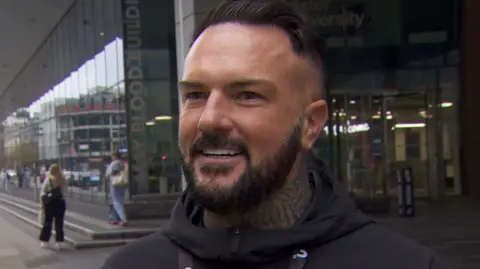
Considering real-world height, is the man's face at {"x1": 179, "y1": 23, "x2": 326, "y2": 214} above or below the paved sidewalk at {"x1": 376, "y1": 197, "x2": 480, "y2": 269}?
above

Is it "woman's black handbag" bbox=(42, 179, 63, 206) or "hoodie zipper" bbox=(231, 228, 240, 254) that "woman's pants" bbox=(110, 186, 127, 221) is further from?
"hoodie zipper" bbox=(231, 228, 240, 254)

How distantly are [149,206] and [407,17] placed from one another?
9.91m

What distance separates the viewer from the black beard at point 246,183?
1291 mm

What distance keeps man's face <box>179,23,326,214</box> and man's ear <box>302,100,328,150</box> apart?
0.04 meters

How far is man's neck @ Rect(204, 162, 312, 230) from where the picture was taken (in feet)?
4.46

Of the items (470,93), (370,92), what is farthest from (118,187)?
(470,93)

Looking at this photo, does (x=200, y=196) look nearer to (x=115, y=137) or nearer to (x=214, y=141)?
(x=214, y=141)

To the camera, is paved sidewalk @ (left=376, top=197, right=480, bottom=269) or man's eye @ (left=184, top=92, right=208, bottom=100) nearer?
man's eye @ (left=184, top=92, right=208, bottom=100)

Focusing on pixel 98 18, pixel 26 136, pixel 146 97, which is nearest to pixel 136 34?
pixel 146 97

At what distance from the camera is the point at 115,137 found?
20359 millimetres

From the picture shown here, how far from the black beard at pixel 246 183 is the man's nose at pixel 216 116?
0.06 ft

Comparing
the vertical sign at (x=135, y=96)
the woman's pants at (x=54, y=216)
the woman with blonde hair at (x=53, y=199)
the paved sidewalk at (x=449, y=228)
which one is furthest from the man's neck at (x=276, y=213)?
the vertical sign at (x=135, y=96)

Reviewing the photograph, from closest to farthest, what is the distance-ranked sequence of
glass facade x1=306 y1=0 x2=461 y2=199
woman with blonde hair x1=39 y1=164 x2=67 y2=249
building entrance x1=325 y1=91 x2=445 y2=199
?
woman with blonde hair x1=39 y1=164 x2=67 y2=249 < glass facade x1=306 y1=0 x2=461 y2=199 < building entrance x1=325 y1=91 x2=445 y2=199

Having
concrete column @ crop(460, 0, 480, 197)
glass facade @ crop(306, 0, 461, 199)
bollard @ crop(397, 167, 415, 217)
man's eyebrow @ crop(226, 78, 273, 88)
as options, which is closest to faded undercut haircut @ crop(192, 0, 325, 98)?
man's eyebrow @ crop(226, 78, 273, 88)
